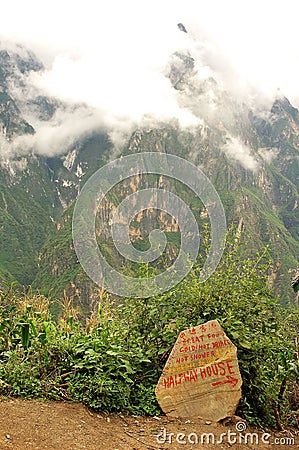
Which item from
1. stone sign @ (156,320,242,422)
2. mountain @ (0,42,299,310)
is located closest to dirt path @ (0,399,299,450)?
stone sign @ (156,320,242,422)

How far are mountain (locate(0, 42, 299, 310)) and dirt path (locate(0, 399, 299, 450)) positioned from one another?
6906 cm

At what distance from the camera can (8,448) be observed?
9.35 feet

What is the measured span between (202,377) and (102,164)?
396 feet

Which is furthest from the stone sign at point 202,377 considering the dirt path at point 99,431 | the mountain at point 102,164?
the mountain at point 102,164

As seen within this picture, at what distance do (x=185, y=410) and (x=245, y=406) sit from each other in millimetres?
708

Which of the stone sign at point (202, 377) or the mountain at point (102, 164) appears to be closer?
the stone sign at point (202, 377)

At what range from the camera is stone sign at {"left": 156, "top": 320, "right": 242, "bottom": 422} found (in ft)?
14.3

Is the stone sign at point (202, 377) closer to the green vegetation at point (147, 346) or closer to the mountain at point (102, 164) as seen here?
the green vegetation at point (147, 346)

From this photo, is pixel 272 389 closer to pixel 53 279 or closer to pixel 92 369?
pixel 92 369

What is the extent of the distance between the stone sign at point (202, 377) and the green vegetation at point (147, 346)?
179mm

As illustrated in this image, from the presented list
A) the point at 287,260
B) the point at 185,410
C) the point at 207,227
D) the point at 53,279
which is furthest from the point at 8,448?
the point at 287,260

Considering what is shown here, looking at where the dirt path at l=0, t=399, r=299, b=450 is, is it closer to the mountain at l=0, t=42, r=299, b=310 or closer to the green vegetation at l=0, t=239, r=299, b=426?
the green vegetation at l=0, t=239, r=299, b=426

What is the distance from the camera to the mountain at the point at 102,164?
3652 inches

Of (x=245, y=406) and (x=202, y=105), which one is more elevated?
(x=202, y=105)
